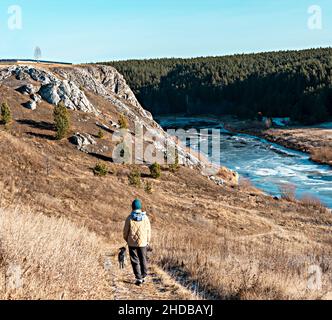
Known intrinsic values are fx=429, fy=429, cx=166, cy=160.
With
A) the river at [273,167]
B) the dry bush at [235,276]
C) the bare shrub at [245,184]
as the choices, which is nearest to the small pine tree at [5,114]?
the bare shrub at [245,184]

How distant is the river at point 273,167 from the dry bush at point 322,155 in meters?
1.15

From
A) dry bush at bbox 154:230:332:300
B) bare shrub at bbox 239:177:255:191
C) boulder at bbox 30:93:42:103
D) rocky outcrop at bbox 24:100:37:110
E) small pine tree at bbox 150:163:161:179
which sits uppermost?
boulder at bbox 30:93:42:103

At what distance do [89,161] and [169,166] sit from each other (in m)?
8.69

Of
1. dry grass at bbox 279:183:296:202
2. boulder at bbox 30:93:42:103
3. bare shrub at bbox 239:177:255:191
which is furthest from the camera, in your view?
bare shrub at bbox 239:177:255:191

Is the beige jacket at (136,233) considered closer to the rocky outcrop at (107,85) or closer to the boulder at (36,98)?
the boulder at (36,98)

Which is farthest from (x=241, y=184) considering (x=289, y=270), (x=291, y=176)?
(x=289, y=270)

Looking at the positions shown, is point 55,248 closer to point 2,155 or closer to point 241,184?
point 2,155

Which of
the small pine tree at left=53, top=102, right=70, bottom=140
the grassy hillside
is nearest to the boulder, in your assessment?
the small pine tree at left=53, top=102, right=70, bottom=140

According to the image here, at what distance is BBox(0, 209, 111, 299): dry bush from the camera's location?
5.74 metres

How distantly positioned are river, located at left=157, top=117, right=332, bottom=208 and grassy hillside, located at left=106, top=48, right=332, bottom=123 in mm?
31226

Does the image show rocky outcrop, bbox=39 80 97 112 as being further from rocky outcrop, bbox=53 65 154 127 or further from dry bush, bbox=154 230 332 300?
dry bush, bbox=154 230 332 300

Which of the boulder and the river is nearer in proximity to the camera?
the boulder

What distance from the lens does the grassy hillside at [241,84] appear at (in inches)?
4434
